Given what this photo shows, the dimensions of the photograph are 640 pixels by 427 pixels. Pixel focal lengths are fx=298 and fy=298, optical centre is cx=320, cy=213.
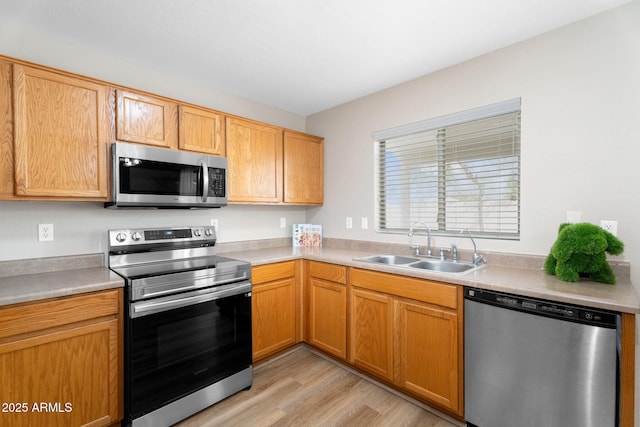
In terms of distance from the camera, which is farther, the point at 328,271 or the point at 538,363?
the point at 328,271

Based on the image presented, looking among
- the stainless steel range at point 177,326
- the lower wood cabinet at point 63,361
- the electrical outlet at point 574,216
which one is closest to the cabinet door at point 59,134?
the stainless steel range at point 177,326

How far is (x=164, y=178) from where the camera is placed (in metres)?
2.15

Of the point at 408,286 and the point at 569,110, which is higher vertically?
the point at 569,110

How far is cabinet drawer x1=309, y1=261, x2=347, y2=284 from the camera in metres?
2.46

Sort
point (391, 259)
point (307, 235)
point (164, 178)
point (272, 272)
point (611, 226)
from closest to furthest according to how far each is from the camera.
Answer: point (611, 226), point (164, 178), point (272, 272), point (391, 259), point (307, 235)

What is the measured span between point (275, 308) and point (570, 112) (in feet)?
8.35

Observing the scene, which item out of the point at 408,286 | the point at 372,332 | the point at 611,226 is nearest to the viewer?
the point at 611,226

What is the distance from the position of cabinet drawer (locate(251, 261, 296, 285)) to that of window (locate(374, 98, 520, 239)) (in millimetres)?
979

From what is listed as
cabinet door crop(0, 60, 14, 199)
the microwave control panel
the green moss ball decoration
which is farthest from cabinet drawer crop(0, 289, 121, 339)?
the green moss ball decoration

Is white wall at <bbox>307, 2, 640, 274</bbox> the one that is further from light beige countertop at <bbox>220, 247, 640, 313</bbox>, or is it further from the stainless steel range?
the stainless steel range

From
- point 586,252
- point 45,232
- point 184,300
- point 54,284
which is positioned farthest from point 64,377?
point 586,252

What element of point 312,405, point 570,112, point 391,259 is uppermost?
point 570,112

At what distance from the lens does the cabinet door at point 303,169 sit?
308 centimetres

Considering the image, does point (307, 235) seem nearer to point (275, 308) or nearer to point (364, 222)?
point (364, 222)
